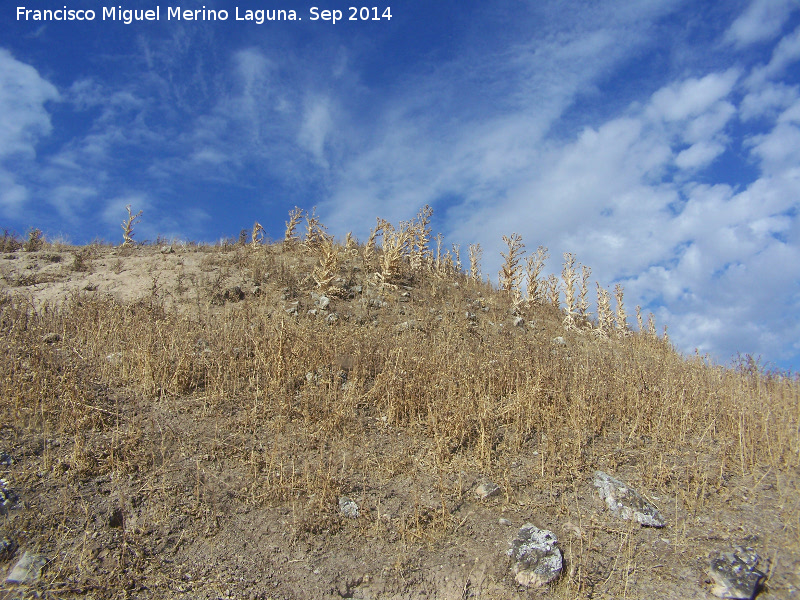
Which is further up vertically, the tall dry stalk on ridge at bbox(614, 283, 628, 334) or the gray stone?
the tall dry stalk on ridge at bbox(614, 283, 628, 334)

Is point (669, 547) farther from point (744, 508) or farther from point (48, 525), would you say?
point (48, 525)

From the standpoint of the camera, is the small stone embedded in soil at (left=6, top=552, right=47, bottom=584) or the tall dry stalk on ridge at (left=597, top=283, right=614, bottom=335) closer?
the small stone embedded in soil at (left=6, top=552, right=47, bottom=584)

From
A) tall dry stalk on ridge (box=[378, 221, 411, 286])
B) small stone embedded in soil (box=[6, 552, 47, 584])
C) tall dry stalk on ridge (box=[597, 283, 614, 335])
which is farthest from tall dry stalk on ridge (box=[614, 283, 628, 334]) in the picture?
small stone embedded in soil (box=[6, 552, 47, 584])

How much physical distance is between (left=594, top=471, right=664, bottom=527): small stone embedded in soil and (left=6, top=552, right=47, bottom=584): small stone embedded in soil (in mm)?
5869

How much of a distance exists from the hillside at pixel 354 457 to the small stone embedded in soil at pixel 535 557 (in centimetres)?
10

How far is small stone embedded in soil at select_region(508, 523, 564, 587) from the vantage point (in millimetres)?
4496

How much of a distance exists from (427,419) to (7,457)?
5119 millimetres

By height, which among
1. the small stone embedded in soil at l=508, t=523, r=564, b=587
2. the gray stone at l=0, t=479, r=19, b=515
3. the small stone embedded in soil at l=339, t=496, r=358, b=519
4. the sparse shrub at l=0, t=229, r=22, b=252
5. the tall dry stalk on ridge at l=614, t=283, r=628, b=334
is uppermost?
the sparse shrub at l=0, t=229, r=22, b=252

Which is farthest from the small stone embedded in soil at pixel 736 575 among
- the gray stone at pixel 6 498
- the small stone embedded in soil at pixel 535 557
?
the gray stone at pixel 6 498

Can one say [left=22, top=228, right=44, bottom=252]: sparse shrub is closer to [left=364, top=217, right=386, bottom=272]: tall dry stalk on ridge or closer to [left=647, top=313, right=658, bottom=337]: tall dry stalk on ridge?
[left=364, top=217, right=386, bottom=272]: tall dry stalk on ridge

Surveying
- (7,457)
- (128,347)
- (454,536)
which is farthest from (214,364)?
(454,536)

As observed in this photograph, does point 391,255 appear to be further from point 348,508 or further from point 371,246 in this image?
point 348,508

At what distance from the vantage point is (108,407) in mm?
6230

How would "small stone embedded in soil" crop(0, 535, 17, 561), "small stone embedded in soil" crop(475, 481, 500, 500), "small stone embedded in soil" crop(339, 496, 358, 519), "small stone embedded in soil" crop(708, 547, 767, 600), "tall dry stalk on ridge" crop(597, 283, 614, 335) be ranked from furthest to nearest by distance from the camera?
"tall dry stalk on ridge" crop(597, 283, 614, 335) → "small stone embedded in soil" crop(475, 481, 500, 500) → "small stone embedded in soil" crop(339, 496, 358, 519) → "small stone embedded in soil" crop(708, 547, 767, 600) → "small stone embedded in soil" crop(0, 535, 17, 561)
